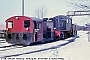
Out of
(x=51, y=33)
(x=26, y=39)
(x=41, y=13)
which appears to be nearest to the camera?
(x=26, y=39)

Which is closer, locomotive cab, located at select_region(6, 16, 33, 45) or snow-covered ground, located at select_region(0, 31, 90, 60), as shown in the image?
snow-covered ground, located at select_region(0, 31, 90, 60)

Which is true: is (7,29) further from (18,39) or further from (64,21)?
(64,21)

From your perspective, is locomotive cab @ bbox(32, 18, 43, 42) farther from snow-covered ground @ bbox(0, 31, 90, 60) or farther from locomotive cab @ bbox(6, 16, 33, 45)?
snow-covered ground @ bbox(0, 31, 90, 60)

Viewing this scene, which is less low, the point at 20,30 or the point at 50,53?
the point at 20,30

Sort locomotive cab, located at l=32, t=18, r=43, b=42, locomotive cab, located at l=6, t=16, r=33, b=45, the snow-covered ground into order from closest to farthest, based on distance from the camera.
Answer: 1. the snow-covered ground
2. locomotive cab, located at l=6, t=16, r=33, b=45
3. locomotive cab, located at l=32, t=18, r=43, b=42

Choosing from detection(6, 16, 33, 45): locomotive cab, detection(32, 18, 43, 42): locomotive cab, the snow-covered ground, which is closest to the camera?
the snow-covered ground

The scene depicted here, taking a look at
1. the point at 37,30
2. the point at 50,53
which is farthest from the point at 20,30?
the point at 50,53

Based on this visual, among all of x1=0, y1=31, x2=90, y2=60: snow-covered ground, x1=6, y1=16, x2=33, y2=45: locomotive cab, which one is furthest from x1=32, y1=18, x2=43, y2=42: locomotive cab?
x1=0, y1=31, x2=90, y2=60: snow-covered ground

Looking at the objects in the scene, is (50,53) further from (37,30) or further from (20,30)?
(37,30)

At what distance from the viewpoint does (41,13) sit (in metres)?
59.2

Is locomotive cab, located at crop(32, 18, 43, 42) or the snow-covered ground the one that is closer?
the snow-covered ground

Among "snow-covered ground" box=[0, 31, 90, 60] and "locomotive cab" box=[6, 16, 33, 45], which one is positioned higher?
"locomotive cab" box=[6, 16, 33, 45]

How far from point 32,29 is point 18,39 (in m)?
1.50

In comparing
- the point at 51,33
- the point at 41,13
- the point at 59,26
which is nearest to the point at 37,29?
the point at 51,33
